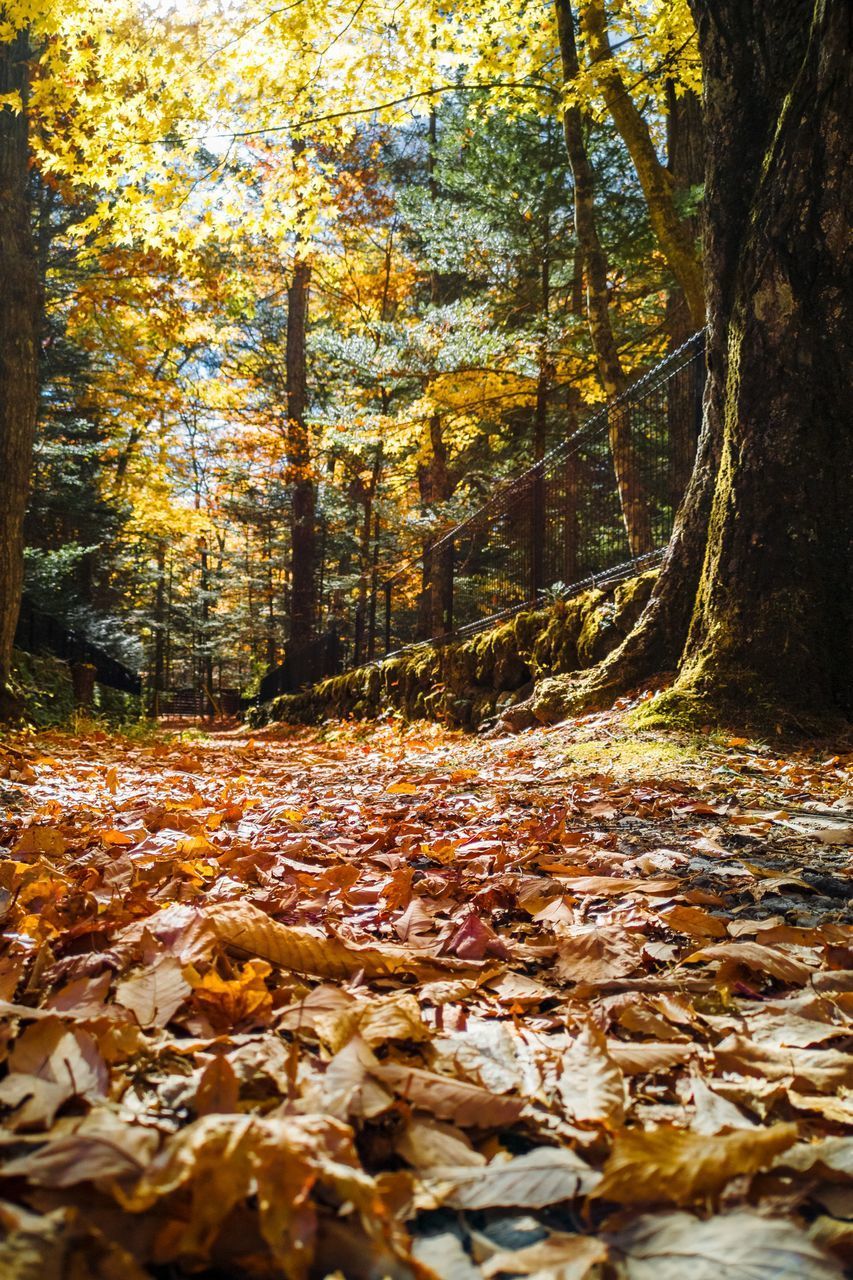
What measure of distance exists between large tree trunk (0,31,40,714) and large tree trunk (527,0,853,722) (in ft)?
21.0

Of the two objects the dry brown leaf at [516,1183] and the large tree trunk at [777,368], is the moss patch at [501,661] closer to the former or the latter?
the large tree trunk at [777,368]

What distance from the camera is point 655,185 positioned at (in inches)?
325

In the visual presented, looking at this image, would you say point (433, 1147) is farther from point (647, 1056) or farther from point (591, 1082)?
point (647, 1056)

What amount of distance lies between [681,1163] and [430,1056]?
38 centimetres

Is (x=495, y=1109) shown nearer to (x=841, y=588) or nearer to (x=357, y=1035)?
(x=357, y=1035)

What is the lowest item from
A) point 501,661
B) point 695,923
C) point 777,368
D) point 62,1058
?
point 695,923

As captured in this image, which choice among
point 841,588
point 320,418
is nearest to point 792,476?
point 841,588

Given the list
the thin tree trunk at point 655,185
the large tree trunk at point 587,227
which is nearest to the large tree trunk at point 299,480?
the large tree trunk at point 587,227

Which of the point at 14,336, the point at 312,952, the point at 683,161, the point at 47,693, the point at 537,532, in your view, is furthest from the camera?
the point at 683,161

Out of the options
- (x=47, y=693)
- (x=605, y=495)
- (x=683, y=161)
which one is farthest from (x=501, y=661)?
(x=683, y=161)

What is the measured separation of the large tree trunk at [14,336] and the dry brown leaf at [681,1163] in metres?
7.94

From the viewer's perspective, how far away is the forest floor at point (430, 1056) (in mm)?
683

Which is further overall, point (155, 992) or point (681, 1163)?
point (155, 992)

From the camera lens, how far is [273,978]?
4.28 feet
